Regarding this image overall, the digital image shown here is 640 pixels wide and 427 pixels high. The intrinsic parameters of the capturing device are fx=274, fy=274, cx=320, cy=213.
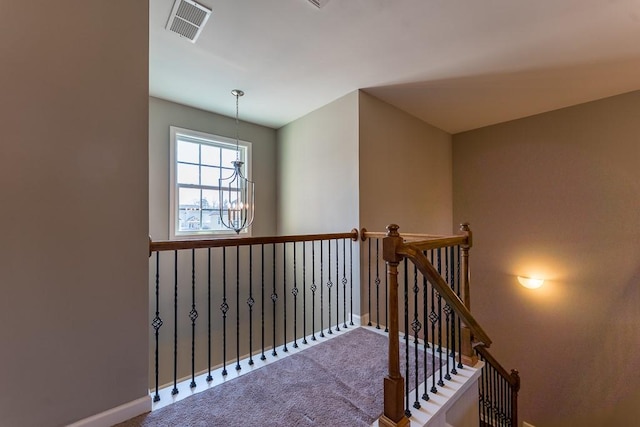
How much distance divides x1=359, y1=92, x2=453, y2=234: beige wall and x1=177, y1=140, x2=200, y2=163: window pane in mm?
2225

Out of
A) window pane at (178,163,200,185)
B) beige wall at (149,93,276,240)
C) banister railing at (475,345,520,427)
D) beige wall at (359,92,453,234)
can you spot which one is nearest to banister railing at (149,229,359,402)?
beige wall at (149,93,276,240)

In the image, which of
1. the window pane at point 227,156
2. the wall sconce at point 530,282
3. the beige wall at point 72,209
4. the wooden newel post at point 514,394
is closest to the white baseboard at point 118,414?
the beige wall at point 72,209

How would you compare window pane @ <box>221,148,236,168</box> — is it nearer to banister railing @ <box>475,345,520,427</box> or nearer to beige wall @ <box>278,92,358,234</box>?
beige wall @ <box>278,92,358,234</box>

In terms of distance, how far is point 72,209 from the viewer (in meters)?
1.36

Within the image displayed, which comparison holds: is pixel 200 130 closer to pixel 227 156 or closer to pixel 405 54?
pixel 227 156

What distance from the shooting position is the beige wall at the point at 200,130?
332cm

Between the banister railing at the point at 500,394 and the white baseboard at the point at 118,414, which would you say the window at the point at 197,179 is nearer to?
the white baseboard at the point at 118,414

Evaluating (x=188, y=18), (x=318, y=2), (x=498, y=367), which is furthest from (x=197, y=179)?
(x=498, y=367)

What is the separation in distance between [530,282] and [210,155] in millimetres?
4812

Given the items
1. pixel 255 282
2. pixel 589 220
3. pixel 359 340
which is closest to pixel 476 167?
pixel 589 220

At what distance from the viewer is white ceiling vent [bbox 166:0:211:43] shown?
1.86 m

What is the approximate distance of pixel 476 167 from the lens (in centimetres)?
445

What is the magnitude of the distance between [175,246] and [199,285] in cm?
201

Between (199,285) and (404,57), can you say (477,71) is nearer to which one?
(404,57)
